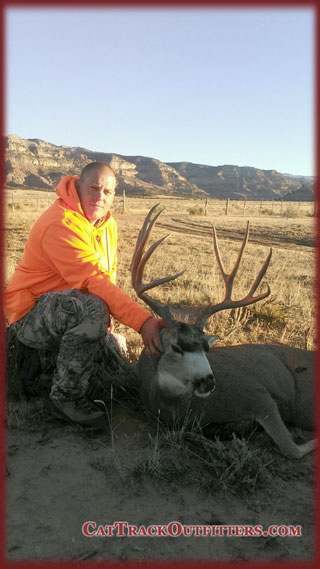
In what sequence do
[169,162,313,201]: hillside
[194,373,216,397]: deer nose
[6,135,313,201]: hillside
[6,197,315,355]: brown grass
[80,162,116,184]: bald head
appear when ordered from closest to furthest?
[194,373,216,397]: deer nose, [80,162,116,184]: bald head, [6,197,315,355]: brown grass, [6,135,313,201]: hillside, [169,162,313,201]: hillside

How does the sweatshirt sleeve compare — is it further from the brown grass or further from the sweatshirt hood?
the brown grass

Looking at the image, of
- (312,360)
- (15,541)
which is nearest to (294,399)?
(312,360)

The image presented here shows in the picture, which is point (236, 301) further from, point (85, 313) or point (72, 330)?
point (72, 330)

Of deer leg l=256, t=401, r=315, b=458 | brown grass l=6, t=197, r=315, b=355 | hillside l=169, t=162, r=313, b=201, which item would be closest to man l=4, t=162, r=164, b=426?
deer leg l=256, t=401, r=315, b=458

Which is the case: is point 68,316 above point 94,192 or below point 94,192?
below

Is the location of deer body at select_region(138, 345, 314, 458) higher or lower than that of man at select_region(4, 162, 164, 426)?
lower

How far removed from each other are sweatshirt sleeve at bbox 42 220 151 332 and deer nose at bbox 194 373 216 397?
0.74 metres

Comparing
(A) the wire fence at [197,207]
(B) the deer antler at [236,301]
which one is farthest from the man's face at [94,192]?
(A) the wire fence at [197,207]

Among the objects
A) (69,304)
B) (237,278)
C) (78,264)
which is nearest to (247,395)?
(69,304)

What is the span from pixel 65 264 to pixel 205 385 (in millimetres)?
1373

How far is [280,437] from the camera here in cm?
312

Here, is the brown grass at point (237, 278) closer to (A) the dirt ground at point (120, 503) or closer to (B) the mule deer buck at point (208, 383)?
(B) the mule deer buck at point (208, 383)

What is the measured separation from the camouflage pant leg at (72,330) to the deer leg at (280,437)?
1.32m

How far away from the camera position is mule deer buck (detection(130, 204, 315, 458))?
9.75 feet
